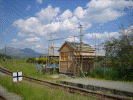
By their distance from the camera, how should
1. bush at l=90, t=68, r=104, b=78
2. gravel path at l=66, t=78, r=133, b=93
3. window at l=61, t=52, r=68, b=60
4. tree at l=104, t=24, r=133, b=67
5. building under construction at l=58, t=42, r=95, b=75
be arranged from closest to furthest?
gravel path at l=66, t=78, r=133, b=93, tree at l=104, t=24, r=133, b=67, bush at l=90, t=68, r=104, b=78, building under construction at l=58, t=42, r=95, b=75, window at l=61, t=52, r=68, b=60

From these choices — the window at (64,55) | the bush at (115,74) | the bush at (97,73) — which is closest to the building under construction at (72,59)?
the window at (64,55)

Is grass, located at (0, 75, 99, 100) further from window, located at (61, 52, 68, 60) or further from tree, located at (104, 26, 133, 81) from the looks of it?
window, located at (61, 52, 68, 60)

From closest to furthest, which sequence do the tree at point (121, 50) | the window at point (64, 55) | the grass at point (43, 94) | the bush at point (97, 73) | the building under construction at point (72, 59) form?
the grass at point (43, 94) → the tree at point (121, 50) → the bush at point (97, 73) → the building under construction at point (72, 59) → the window at point (64, 55)

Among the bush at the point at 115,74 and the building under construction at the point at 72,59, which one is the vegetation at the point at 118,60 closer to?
the bush at the point at 115,74

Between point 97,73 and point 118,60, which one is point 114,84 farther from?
point 97,73

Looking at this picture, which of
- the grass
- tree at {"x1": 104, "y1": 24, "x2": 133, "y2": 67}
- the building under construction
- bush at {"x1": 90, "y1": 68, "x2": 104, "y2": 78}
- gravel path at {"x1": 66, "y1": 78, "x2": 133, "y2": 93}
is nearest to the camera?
the grass

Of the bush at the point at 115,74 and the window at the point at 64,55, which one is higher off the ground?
the window at the point at 64,55

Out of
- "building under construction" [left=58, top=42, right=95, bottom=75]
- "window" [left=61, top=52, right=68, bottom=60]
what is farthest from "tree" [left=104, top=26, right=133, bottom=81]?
"window" [left=61, top=52, right=68, bottom=60]

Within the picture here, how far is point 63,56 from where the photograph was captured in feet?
66.3

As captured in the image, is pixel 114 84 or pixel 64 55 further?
pixel 64 55

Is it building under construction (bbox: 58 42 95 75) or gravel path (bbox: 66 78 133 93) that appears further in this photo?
building under construction (bbox: 58 42 95 75)

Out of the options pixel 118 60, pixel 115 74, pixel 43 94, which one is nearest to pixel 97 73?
pixel 115 74

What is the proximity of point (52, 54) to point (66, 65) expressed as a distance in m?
3.18

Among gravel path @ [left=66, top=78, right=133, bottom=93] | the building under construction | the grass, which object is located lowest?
gravel path @ [left=66, top=78, right=133, bottom=93]
